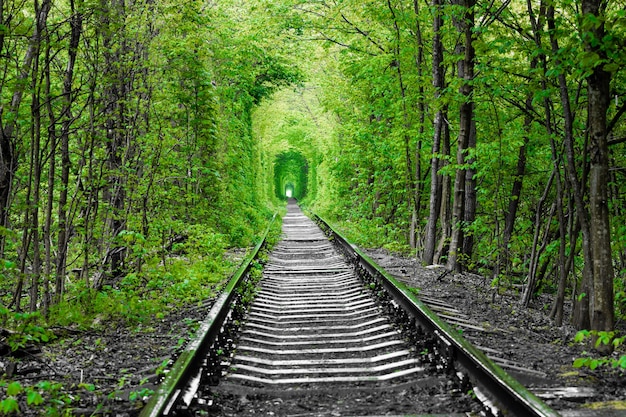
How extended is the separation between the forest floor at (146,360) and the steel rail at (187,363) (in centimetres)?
16

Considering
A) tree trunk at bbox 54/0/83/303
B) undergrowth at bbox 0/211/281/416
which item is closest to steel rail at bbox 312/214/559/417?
undergrowth at bbox 0/211/281/416

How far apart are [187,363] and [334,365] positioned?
140cm

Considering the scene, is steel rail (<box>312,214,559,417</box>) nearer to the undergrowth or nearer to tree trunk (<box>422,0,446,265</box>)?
the undergrowth

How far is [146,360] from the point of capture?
14.6ft

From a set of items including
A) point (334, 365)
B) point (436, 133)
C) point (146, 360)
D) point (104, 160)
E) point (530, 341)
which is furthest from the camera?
point (436, 133)

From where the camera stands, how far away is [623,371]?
411 centimetres

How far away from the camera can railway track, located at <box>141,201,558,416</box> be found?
351 centimetres

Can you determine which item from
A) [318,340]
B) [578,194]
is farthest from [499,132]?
[318,340]

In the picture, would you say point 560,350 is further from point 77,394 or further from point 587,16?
point 77,394

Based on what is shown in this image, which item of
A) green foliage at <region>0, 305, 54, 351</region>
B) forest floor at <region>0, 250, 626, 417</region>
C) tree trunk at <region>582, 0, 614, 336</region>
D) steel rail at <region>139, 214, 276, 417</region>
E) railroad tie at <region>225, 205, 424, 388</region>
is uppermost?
tree trunk at <region>582, 0, 614, 336</region>

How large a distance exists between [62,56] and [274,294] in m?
4.55

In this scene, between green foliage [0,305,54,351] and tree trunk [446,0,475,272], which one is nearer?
green foliage [0,305,54,351]

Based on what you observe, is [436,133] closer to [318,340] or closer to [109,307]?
[318,340]

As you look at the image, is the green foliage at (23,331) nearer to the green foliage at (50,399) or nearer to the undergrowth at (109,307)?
the undergrowth at (109,307)
